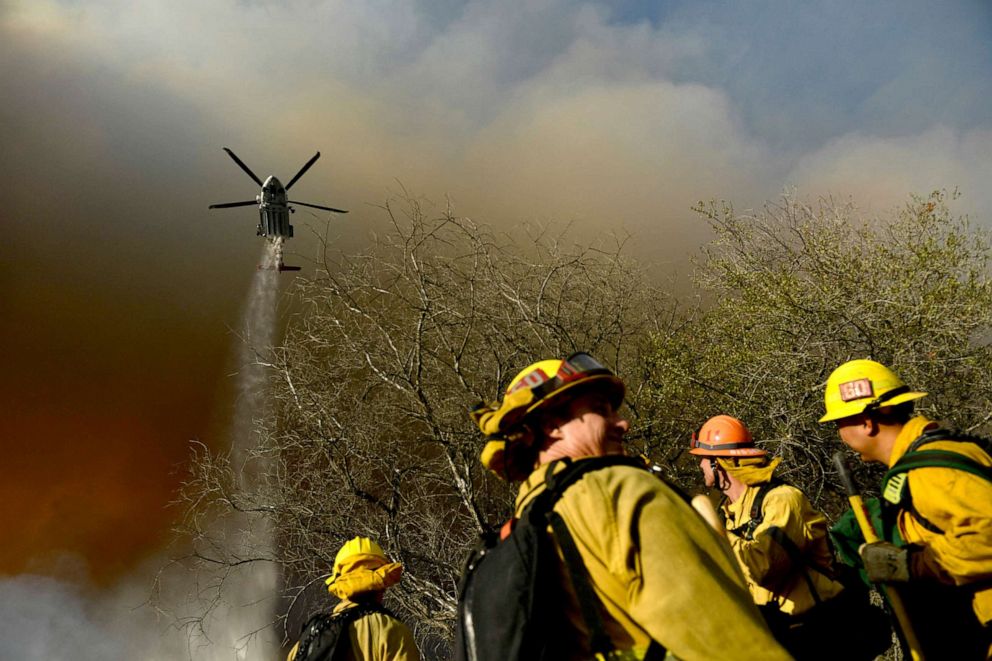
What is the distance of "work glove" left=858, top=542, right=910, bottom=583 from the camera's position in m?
2.73

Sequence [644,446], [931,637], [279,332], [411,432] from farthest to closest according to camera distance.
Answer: [279,332] < [411,432] < [644,446] < [931,637]

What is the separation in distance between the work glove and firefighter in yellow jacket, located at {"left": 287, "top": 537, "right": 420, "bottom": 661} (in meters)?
2.36

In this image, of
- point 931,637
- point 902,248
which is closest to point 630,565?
point 931,637

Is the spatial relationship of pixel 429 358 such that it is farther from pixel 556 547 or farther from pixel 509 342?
pixel 556 547

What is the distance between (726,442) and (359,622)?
2.29m

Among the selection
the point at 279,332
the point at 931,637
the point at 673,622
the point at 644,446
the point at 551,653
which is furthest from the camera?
the point at 279,332

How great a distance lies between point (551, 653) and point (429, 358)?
978cm

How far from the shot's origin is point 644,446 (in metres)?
11.1

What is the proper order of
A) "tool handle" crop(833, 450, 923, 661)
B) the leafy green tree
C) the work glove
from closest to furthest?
the work glove → "tool handle" crop(833, 450, 923, 661) → the leafy green tree

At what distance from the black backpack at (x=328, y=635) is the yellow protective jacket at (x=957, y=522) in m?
2.74

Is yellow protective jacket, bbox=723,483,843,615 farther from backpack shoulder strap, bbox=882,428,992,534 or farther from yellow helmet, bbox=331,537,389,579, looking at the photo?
yellow helmet, bbox=331,537,389,579

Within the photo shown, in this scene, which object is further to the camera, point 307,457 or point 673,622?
point 307,457

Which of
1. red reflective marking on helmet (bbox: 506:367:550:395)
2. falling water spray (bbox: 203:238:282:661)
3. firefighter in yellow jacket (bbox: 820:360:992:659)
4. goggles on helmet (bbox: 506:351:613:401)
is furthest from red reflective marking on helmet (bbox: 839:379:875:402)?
falling water spray (bbox: 203:238:282:661)

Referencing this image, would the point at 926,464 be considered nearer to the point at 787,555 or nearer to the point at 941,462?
the point at 941,462
